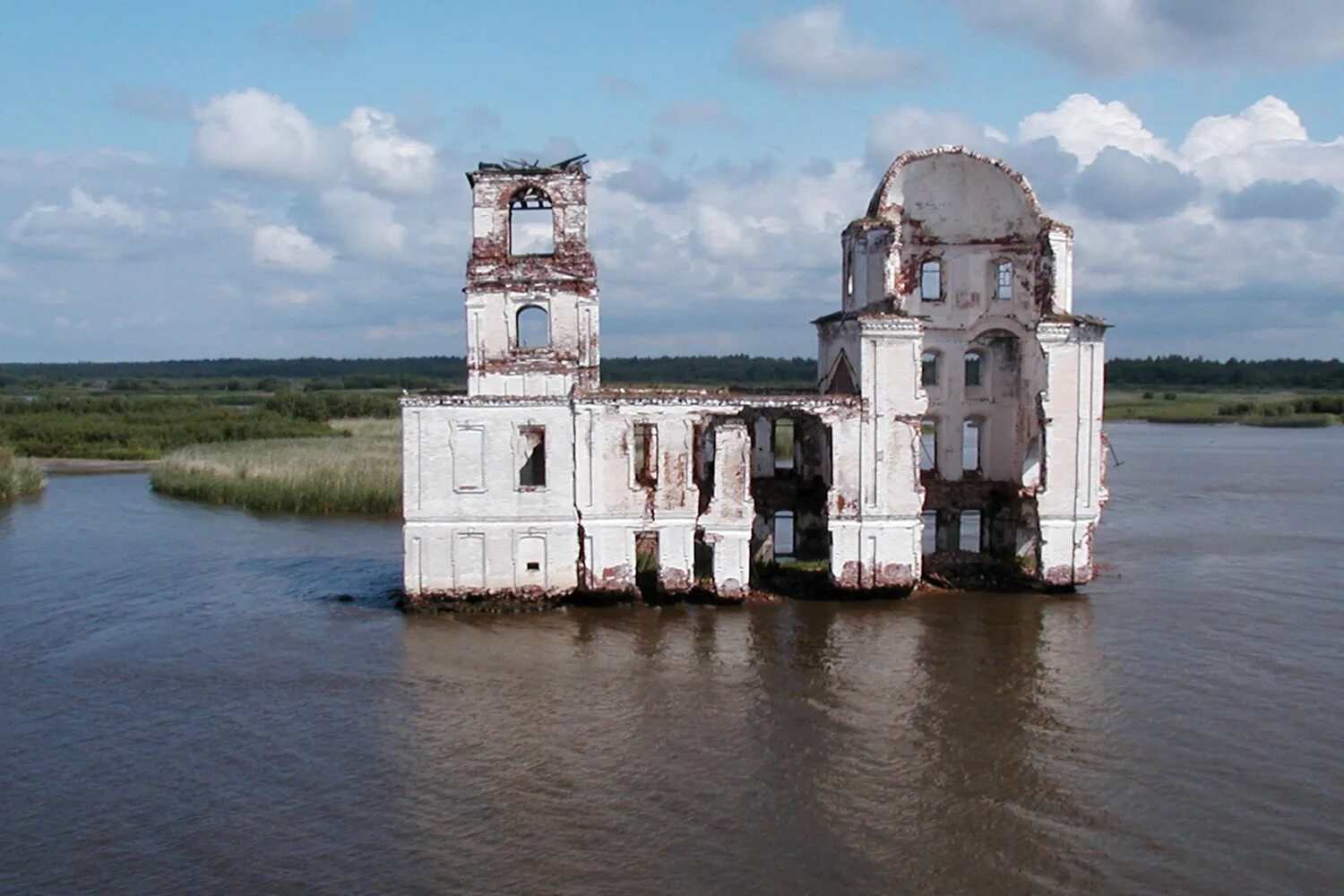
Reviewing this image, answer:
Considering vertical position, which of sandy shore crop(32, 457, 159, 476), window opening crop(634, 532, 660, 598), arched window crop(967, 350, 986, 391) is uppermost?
arched window crop(967, 350, 986, 391)

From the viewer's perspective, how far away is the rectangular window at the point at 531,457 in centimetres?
2733

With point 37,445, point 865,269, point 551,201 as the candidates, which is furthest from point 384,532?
point 37,445

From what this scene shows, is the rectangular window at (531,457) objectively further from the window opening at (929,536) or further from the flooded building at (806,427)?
the window opening at (929,536)

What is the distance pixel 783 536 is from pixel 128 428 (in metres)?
47.7

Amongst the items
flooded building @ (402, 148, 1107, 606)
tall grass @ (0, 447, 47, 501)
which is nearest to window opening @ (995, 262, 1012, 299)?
flooded building @ (402, 148, 1107, 606)

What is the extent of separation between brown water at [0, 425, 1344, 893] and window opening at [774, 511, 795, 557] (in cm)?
768

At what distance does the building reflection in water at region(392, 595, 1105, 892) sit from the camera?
1516 cm

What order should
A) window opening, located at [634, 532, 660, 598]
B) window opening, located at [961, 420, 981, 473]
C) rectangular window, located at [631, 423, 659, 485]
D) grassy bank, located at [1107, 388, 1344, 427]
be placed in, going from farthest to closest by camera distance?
grassy bank, located at [1107, 388, 1344, 427] < window opening, located at [961, 420, 981, 473] < window opening, located at [634, 532, 660, 598] < rectangular window, located at [631, 423, 659, 485]

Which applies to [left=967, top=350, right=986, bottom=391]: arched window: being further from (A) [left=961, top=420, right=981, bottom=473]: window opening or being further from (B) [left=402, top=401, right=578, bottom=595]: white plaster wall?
(B) [left=402, top=401, right=578, bottom=595]: white plaster wall

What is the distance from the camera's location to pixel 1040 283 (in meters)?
29.4

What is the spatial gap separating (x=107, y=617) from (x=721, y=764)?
17.1 m

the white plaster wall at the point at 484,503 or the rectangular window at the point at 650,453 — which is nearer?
the white plaster wall at the point at 484,503

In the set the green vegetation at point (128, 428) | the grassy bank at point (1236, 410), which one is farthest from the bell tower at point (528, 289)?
the grassy bank at point (1236, 410)

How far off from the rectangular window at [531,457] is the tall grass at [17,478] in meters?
28.8
